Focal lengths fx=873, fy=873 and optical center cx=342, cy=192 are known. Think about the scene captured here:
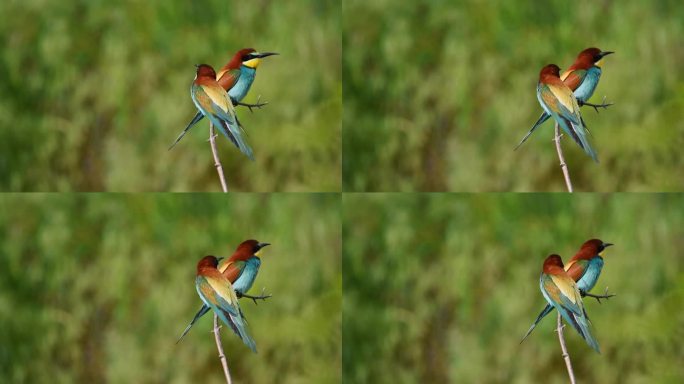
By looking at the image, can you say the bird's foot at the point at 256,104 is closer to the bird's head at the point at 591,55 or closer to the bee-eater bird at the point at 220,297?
the bee-eater bird at the point at 220,297

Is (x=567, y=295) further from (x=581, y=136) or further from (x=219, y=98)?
(x=219, y=98)

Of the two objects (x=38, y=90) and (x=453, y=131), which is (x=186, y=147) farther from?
(x=453, y=131)

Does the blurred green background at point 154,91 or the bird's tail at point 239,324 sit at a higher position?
the blurred green background at point 154,91

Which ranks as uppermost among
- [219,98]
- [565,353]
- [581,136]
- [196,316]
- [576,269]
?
[219,98]

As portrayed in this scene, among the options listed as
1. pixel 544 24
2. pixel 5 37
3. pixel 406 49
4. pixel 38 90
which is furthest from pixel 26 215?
pixel 544 24

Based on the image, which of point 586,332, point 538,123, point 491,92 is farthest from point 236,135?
point 586,332

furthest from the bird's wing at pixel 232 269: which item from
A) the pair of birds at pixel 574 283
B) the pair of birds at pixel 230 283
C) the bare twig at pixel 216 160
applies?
the pair of birds at pixel 574 283
